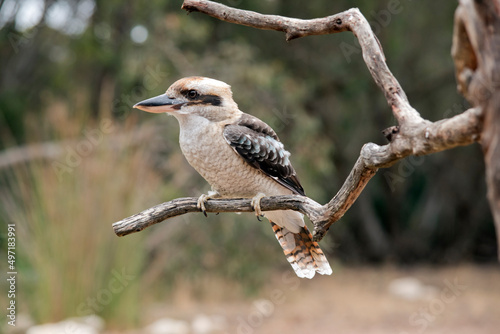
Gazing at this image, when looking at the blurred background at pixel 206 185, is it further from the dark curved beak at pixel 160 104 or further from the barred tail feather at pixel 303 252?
the dark curved beak at pixel 160 104

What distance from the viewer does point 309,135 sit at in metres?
6.80

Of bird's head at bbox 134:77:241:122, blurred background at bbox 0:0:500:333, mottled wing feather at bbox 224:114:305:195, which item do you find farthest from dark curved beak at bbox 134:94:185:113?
blurred background at bbox 0:0:500:333

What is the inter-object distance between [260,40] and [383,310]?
3807 mm

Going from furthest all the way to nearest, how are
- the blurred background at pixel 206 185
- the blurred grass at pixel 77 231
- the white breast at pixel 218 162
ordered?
the blurred background at pixel 206 185 < the blurred grass at pixel 77 231 < the white breast at pixel 218 162

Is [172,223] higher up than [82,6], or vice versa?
[82,6]

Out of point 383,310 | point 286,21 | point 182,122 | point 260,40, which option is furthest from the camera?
point 260,40

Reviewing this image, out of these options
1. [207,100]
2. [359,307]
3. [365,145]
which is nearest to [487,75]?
[365,145]

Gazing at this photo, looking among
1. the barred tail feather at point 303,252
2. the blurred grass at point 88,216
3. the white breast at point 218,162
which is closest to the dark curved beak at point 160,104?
the white breast at point 218,162

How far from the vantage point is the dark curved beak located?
136 cm

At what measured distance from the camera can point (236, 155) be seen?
6.10ft

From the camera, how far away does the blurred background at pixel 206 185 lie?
5.13 meters

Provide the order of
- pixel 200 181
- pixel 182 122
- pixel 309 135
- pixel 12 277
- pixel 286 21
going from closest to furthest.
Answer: pixel 286 21, pixel 182 122, pixel 12 277, pixel 200 181, pixel 309 135

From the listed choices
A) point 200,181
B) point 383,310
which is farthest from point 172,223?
point 383,310

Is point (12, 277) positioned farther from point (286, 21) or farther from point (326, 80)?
point (326, 80)
